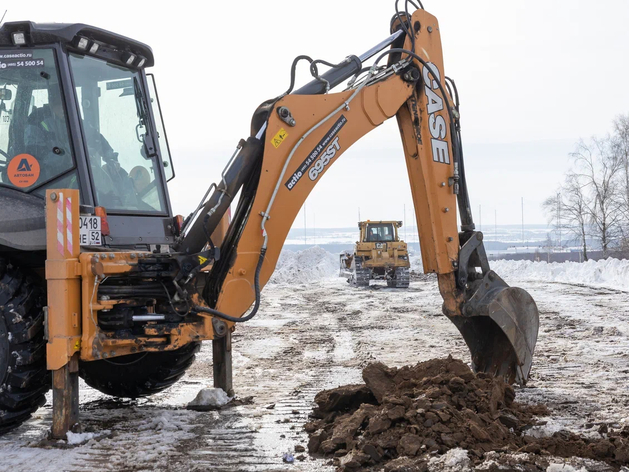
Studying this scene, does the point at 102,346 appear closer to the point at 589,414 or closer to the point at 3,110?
the point at 3,110

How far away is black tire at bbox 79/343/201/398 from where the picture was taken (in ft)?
17.6

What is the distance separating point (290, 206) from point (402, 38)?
180 cm

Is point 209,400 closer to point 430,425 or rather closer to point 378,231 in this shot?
point 430,425

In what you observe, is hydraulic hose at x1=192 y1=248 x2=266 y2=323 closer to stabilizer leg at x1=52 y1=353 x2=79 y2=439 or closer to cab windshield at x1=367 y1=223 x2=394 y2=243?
stabilizer leg at x1=52 y1=353 x2=79 y2=439

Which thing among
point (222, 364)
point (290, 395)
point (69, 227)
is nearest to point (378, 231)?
point (290, 395)

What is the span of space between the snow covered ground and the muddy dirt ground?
0.01 m

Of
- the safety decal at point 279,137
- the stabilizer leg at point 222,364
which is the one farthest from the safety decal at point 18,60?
the stabilizer leg at point 222,364

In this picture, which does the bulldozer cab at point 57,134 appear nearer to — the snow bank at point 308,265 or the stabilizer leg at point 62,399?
the stabilizer leg at point 62,399

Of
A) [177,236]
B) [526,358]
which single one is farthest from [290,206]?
[526,358]

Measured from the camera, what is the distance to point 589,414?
473 cm

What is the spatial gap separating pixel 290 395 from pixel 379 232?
59.8 ft

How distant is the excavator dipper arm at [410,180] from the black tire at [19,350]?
1.11 m

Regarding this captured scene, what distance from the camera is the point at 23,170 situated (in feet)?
14.9

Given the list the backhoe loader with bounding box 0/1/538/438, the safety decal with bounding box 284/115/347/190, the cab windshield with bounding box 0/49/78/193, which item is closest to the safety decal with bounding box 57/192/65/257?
the backhoe loader with bounding box 0/1/538/438
